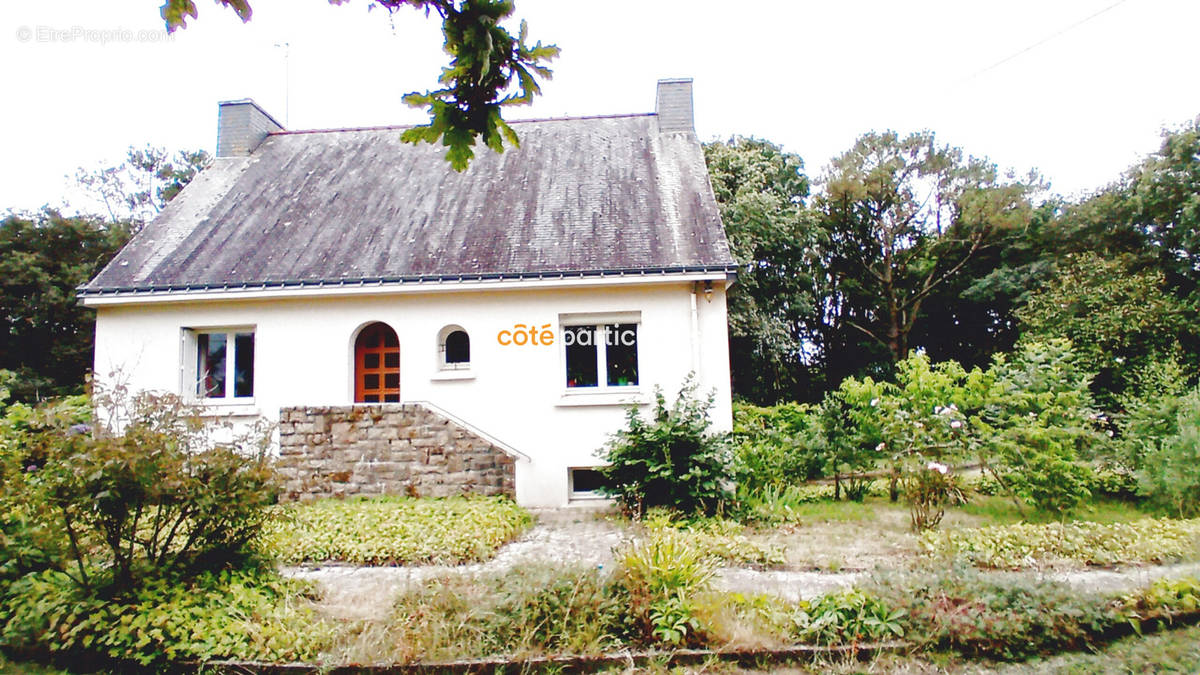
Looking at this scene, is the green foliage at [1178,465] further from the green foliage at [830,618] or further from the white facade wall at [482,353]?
the green foliage at [830,618]

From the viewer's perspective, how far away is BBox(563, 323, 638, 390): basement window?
10.6m

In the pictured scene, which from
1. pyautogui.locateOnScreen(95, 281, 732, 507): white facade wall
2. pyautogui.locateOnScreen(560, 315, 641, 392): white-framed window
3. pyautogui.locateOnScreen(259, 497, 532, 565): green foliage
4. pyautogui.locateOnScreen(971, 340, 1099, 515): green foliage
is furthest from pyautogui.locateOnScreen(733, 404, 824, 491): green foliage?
pyautogui.locateOnScreen(259, 497, 532, 565): green foliage

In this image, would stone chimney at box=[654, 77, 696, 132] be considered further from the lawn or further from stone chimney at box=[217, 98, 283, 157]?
stone chimney at box=[217, 98, 283, 157]

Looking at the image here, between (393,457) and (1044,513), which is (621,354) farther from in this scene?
(1044,513)

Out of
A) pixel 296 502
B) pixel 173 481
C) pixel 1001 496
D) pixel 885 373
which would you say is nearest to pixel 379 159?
pixel 296 502

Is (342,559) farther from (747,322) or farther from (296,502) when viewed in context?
(747,322)

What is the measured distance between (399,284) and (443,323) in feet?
3.05

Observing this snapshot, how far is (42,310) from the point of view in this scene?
21.2 m

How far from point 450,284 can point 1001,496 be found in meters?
9.09

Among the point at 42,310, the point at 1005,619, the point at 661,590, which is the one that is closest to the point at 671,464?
the point at 661,590

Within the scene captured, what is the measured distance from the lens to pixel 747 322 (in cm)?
1764

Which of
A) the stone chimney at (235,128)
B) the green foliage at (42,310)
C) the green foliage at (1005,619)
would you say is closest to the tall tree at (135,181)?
the green foliage at (42,310)

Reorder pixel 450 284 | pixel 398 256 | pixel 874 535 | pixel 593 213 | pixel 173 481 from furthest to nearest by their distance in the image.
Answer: pixel 593 213 → pixel 398 256 → pixel 450 284 → pixel 874 535 → pixel 173 481

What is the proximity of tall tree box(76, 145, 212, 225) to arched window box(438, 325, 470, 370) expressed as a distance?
28414mm
